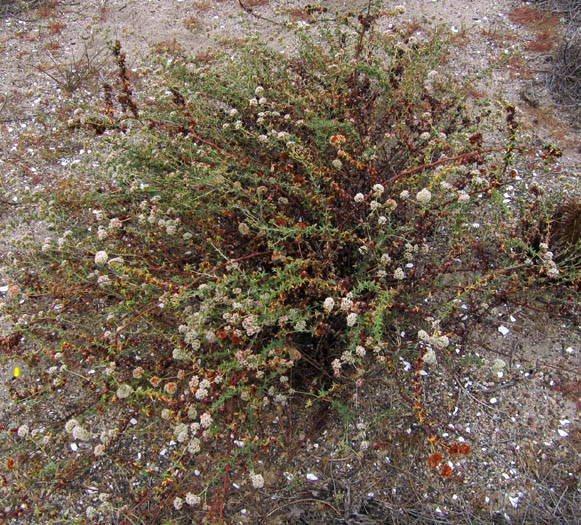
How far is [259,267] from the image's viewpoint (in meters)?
2.90

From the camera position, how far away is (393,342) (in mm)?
2979

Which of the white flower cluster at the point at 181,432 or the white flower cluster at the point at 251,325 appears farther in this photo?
the white flower cluster at the point at 181,432

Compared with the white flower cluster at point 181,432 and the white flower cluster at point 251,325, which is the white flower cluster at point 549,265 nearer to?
the white flower cluster at point 251,325

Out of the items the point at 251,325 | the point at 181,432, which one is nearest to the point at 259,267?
the point at 251,325

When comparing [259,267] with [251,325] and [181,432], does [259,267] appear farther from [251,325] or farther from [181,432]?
[181,432]

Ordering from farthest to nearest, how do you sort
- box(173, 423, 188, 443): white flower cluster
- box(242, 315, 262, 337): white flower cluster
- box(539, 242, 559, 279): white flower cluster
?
box(539, 242, 559, 279): white flower cluster, box(173, 423, 188, 443): white flower cluster, box(242, 315, 262, 337): white flower cluster

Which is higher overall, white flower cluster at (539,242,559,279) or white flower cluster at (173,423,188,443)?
white flower cluster at (539,242,559,279)

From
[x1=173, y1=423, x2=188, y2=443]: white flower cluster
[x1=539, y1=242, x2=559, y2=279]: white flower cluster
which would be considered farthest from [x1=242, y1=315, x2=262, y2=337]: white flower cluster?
[x1=539, y1=242, x2=559, y2=279]: white flower cluster

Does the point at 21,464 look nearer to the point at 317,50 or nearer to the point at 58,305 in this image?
the point at 58,305

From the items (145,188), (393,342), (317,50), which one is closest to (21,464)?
(145,188)

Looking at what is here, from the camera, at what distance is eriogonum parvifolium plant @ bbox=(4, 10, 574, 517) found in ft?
8.07

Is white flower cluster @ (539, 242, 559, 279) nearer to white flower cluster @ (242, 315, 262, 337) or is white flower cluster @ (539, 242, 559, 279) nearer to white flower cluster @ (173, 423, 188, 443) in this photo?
white flower cluster @ (242, 315, 262, 337)

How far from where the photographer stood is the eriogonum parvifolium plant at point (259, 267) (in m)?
2.46

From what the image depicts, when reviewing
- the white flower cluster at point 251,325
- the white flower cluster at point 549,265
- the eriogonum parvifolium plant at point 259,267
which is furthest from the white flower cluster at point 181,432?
the white flower cluster at point 549,265
